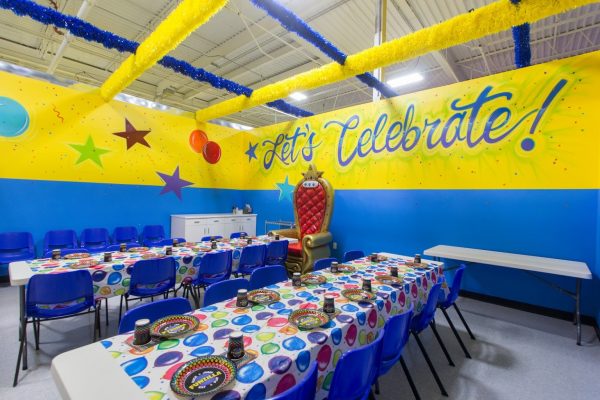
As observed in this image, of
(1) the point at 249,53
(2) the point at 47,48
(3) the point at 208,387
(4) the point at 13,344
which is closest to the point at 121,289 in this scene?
(4) the point at 13,344

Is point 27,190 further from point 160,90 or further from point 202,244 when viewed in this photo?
point 160,90

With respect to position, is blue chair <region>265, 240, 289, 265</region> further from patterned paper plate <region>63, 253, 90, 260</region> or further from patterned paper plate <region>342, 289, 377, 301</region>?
patterned paper plate <region>63, 253, 90, 260</region>

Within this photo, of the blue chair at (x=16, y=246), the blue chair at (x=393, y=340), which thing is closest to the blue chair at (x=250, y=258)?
the blue chair at (x=393, y=340)

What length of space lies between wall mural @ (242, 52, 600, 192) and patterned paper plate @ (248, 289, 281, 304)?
3.24m

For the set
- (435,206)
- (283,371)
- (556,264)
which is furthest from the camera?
(435,206)

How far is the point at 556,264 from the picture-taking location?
120 inches

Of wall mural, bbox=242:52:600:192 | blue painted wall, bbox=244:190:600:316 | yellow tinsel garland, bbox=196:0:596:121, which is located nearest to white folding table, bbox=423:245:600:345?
blue painted wall, bbox=244:190:600:316

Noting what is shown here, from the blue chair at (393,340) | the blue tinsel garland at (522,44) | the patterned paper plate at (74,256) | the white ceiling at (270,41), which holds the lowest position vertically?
the blue chair at (393,340)

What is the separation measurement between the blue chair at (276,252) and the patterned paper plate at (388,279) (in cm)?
176

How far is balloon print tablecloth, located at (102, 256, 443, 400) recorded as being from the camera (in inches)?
44.3

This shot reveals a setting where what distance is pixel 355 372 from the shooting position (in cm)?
129

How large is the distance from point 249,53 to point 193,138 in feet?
7.14

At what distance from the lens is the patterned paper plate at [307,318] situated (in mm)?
1548

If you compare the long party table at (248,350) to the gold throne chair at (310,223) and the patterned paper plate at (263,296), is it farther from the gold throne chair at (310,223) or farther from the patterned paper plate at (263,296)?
the gold throne chair at (310,223)
